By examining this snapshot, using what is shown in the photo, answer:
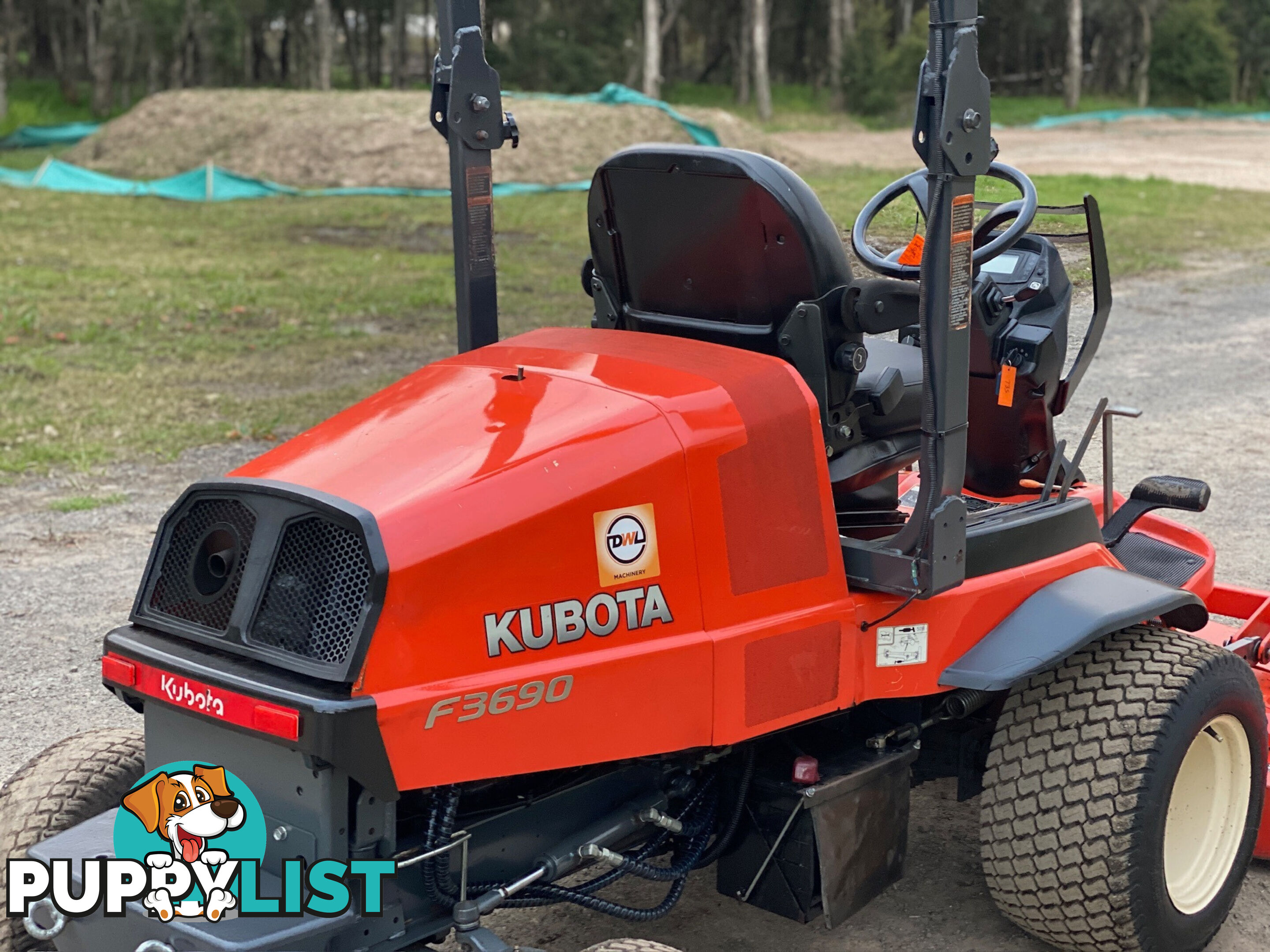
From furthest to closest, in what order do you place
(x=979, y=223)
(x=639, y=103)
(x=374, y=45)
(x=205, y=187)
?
(x=374, y=45), (x=639, y=103), (x=205, y=187), (x=979, y=223)

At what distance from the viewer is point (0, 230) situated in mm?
15938

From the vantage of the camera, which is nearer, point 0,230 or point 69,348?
Result: point 69,348

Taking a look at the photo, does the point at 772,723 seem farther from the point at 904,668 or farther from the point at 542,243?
the point at 542,243

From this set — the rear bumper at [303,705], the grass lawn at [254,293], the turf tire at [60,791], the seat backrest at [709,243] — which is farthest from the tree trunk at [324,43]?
the rear bumper at [303,705]

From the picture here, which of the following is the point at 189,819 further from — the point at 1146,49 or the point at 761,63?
the point at 1146,49

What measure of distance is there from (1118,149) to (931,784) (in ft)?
82.5

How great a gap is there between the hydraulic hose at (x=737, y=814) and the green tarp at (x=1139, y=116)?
1338 inches

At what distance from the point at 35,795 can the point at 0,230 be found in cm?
1450

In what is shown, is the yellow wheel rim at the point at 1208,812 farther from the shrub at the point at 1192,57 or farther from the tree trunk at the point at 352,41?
the shrub at the point at 1192,57

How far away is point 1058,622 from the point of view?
10.2 ft

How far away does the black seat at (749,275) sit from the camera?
2.99 meters

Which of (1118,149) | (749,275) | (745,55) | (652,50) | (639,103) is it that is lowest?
(1118,149)

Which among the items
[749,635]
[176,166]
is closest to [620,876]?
[749,635]

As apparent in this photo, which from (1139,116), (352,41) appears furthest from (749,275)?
(352,41)
